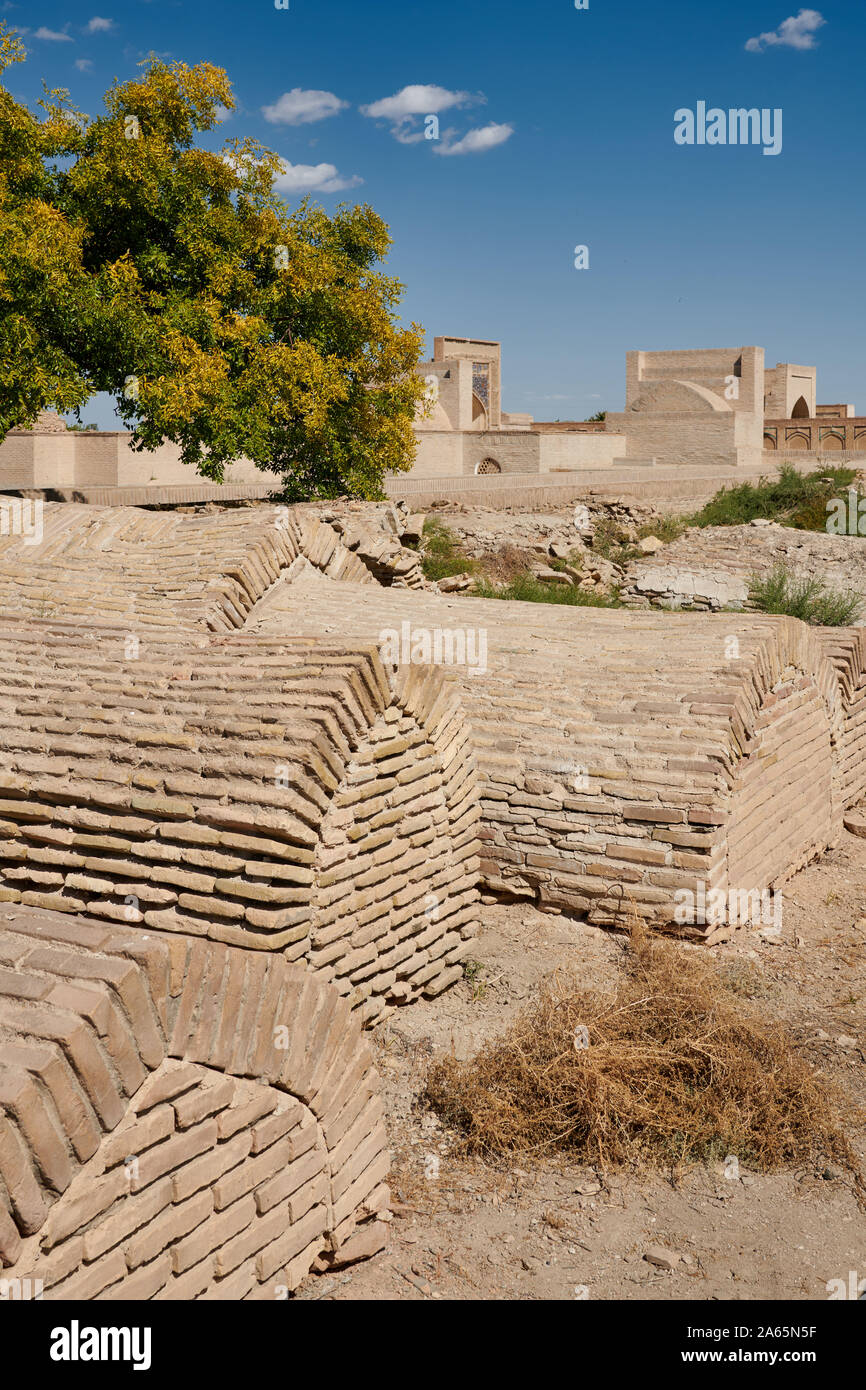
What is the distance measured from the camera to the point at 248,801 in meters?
4.02

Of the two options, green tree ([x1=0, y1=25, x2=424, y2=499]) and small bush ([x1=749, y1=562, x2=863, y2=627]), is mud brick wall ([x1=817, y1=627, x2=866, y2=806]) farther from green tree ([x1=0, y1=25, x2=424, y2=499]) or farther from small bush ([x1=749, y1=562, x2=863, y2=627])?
green tree ([x1=0, y1=25, x2=424, y2=499])

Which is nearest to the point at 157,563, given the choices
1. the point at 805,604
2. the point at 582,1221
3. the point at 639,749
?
the point at 639,749

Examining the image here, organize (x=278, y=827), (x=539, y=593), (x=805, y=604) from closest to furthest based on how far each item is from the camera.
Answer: (x=278, y=827), (x=805, y=604), (x=539, y=593)

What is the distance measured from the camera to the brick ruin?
2.65 metres

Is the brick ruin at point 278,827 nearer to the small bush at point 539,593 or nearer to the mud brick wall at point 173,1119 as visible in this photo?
the mud brick wall at point 173,1119

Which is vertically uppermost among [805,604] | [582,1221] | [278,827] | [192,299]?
[192,299]

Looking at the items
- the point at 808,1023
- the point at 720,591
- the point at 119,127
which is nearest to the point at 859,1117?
the point at 808,1023

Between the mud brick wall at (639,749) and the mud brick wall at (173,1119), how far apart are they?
243 centimetres

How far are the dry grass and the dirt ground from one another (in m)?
0.08

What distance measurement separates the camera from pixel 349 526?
37.2 ft

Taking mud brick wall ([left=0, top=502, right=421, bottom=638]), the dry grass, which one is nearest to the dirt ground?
the dry grass

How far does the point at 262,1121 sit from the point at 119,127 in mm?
14296

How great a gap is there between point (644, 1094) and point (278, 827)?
1657 millimetres

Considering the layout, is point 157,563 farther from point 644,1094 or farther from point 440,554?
point 440,554
